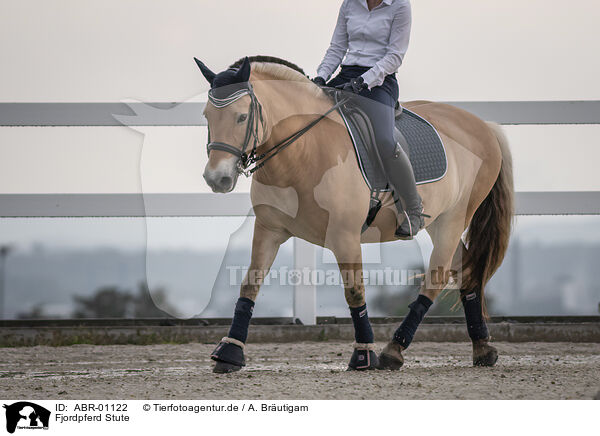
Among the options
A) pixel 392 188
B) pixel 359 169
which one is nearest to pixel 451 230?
pixel 392 188

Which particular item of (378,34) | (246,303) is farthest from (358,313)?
(378,34)

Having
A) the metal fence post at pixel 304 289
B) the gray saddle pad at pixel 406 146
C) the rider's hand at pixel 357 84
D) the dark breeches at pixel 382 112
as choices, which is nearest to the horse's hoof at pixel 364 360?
the gray saddle pad at pixel 406 146

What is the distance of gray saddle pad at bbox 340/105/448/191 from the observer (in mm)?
3211

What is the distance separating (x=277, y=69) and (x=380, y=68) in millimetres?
498

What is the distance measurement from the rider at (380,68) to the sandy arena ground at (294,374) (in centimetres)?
80

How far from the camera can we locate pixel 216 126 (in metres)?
2.72

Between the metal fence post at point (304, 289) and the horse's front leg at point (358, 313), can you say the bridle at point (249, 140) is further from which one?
the metal fence post at point (304, 289)

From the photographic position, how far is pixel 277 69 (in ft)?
10.1

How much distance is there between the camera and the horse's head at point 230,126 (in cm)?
264

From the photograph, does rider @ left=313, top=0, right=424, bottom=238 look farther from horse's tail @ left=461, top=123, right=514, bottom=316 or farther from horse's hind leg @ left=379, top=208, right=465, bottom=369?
horse's tail @ left=461, top=123, right=514, bottom=316

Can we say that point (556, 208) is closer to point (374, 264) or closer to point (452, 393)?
point (374, 264)

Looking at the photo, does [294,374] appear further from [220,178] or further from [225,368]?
[220,178]

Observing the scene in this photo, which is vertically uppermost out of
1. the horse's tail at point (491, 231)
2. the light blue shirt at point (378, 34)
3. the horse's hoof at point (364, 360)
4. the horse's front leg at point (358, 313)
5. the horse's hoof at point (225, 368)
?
the light blue shirt at point (378, 34)
